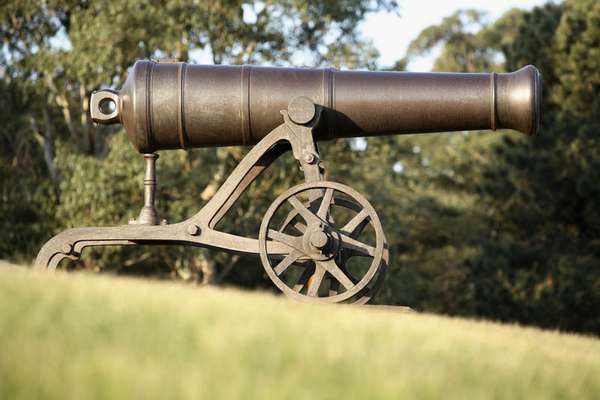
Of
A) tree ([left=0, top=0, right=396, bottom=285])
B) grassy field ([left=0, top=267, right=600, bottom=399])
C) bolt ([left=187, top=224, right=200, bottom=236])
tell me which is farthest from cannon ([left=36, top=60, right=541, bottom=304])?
tree ([left=0, top=0, right=396, bottom=285])

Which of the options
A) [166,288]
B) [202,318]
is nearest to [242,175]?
[166,288]

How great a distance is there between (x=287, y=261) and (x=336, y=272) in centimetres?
35

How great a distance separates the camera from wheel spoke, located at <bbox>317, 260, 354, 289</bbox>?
20.8 ft

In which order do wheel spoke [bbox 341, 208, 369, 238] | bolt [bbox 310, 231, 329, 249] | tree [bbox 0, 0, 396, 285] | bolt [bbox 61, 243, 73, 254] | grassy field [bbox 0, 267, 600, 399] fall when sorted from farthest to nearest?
tree [bbox 0, 0, 396, 285] < bolt [bbox 61, 243, 73, 254] < wheel spoke [bbox 341, 208, 369, 238] < bolt [bbox 310, 231, 329, 249] < grassy field [bbox 0, 267, 600, 399]

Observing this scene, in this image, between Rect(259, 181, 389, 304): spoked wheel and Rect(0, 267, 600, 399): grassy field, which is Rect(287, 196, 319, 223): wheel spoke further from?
Rect(0, 267, 600, 399): grassy field

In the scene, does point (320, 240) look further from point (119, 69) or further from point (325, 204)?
point (119, 69)

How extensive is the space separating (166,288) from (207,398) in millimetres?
2383

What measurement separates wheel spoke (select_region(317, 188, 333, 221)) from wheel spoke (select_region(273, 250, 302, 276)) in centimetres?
30

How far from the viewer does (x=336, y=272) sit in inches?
251

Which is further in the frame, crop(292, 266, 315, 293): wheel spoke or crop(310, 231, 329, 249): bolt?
crop(292, 266, 315, 293): wheel spoke

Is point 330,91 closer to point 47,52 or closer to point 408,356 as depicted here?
point 408,356

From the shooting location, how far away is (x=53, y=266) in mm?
7023

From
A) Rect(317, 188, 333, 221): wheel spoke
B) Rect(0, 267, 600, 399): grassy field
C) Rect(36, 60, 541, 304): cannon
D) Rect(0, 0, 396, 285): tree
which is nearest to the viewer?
Rect(0, 267, 600, 399): grassy field

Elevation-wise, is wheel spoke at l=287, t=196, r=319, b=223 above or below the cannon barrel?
below
